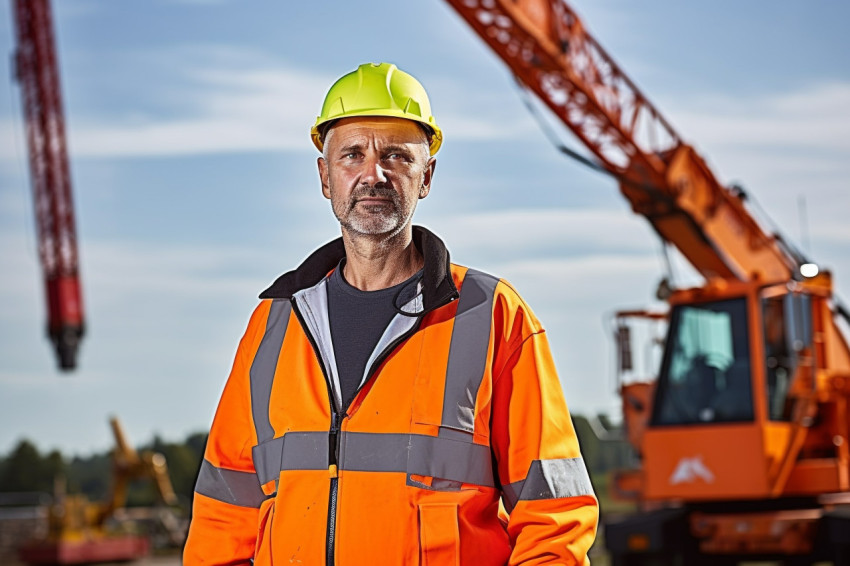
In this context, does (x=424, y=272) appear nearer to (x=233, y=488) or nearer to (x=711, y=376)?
(x=233, y=488)

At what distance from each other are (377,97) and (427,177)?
0.23m

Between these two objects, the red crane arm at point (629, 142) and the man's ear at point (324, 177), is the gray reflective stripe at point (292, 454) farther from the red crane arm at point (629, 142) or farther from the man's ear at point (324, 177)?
the red crane arm at point (629, 142)

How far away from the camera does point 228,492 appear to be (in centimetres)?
299

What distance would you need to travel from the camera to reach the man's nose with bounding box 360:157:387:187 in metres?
2.86

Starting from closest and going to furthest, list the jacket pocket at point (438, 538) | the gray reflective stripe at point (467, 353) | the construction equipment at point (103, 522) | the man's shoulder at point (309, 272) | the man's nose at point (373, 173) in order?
the jacket pocket at point (438, 538) → the gray reflective stripe at point (467, 353) → the man's nose at point (373, 173) → the man's shoulder at point (309, 272) → the construction equipment at point (103, 522)

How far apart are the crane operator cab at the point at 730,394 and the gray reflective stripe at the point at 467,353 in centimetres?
831

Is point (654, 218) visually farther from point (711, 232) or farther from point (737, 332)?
point (737, 332)

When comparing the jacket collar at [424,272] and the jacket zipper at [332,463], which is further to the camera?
the jacket collar at [424,272]

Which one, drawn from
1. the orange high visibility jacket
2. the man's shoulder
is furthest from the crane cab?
the orange high visibility jacket

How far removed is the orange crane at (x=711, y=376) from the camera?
10.8m

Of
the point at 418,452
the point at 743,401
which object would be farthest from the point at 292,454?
the point at 743,401

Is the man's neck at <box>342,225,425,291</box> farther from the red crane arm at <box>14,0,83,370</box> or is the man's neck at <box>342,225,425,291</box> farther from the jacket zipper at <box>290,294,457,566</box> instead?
the red crane arm at <box>14,0,83,370</box>

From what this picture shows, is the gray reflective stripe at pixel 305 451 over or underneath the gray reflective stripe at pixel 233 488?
over

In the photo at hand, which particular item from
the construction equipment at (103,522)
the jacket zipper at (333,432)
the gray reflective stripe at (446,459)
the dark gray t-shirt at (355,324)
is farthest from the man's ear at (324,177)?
the construction equipment at (103,522)
